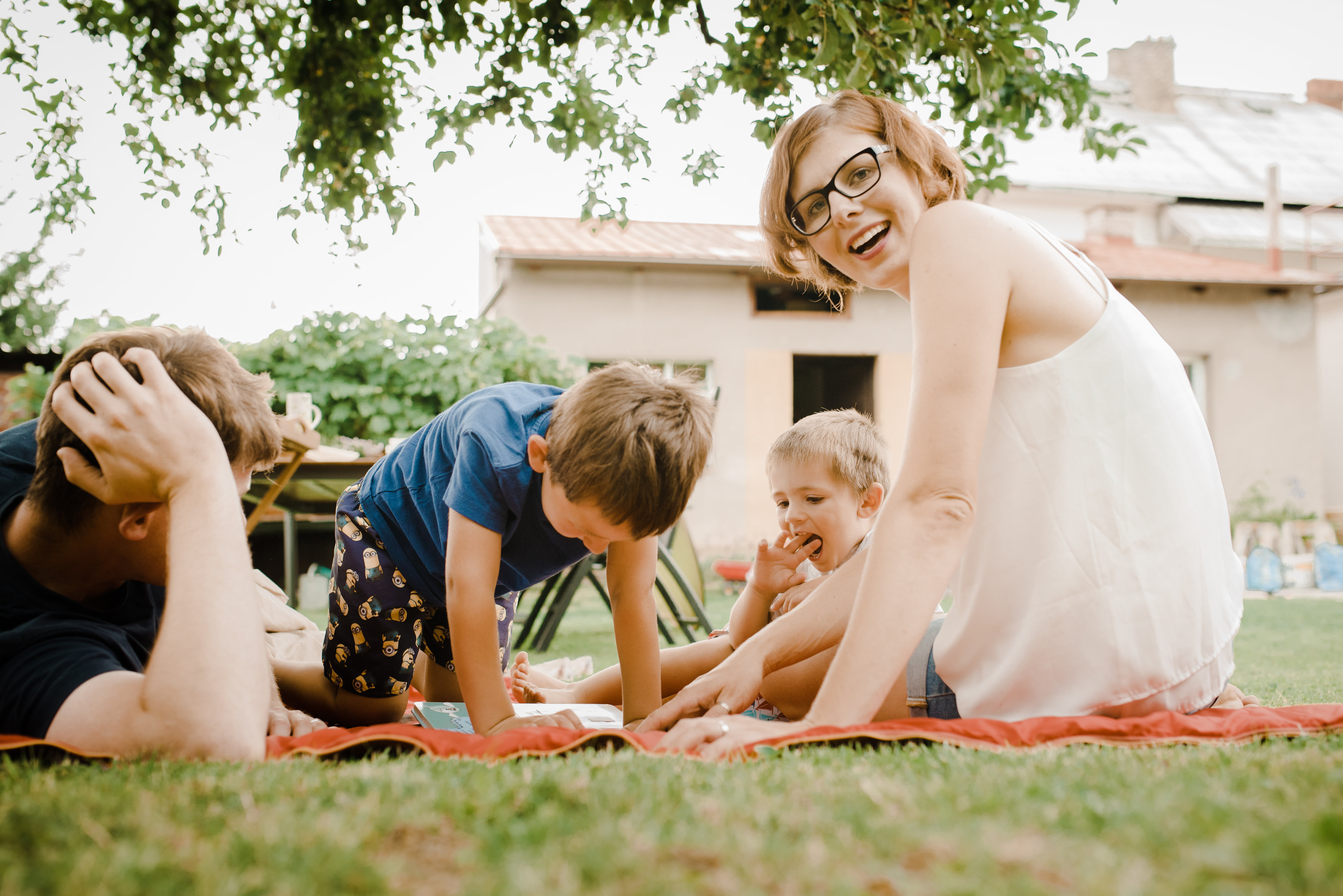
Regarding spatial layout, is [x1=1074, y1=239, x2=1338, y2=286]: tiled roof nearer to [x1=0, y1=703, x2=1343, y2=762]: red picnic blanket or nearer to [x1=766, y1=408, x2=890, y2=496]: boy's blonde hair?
[x1=766, y1=408, x2=890, y2=496]: boy's blonde hair

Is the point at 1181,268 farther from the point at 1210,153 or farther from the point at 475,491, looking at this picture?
the point at 475,491

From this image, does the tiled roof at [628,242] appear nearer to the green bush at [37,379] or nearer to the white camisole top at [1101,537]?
the green bush at [37,379]

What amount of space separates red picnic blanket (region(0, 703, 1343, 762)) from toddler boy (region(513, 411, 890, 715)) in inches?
44.9

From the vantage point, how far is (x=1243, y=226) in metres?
16.0

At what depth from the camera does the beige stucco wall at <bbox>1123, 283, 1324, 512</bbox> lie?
1312cm

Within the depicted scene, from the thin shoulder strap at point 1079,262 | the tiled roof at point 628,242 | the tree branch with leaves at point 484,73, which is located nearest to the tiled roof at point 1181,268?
the tiled roof at point 628,242

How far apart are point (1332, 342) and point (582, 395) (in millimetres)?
19053

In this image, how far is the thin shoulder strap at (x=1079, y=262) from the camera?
1556 millimetres

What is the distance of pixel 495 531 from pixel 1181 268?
1466 centimetres

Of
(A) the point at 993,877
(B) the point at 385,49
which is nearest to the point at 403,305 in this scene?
(B) the point at 385,49

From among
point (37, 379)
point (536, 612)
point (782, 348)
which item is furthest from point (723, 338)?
point (37, 379)

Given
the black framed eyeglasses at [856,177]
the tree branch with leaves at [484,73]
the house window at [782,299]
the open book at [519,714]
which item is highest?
the tree branch with leaves at [484,73]

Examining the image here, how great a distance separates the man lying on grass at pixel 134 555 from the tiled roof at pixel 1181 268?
12.8 meters

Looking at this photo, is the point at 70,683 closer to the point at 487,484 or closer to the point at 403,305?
the point at 487,484
